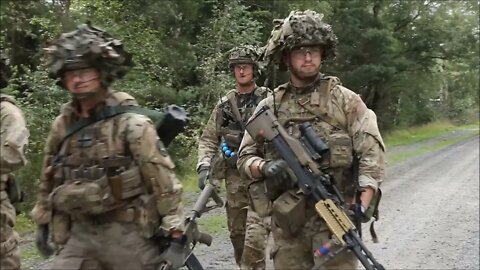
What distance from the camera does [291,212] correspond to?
14.0 feet

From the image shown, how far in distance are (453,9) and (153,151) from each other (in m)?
28.8

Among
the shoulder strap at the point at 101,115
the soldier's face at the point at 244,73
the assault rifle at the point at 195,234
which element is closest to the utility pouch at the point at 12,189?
the shoulder strap at the point at 101,115

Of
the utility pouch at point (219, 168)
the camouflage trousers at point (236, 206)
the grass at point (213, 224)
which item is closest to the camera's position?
the camouflage trousers at point (236, 206)

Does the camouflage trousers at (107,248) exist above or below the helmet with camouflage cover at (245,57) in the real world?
below

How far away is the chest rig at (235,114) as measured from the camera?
6410 millimetres

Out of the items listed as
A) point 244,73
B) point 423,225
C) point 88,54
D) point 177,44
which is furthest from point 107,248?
point 177,44

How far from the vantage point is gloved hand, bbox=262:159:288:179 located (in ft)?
13.7

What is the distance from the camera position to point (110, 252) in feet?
12.4

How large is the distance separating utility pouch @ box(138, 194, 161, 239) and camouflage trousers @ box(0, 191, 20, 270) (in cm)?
93

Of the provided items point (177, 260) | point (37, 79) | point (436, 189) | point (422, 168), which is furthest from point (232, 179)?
point (422, 168)

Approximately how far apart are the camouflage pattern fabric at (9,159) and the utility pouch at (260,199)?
1.54 metres

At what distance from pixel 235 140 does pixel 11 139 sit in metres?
2.79

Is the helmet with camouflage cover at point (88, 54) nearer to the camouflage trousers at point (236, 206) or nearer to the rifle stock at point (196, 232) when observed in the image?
the rifle stock at point (196, 232)

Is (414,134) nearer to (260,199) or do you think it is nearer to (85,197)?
(260,199)
